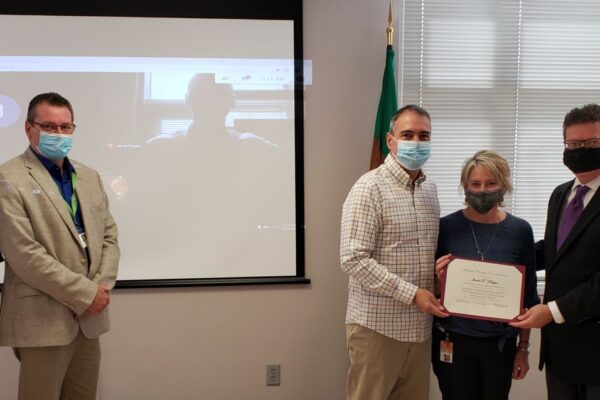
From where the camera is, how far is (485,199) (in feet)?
6.60

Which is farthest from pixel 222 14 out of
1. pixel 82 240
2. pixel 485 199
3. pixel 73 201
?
pixel 485 199

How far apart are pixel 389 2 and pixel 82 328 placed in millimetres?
2452

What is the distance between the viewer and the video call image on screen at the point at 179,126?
9.41 ft

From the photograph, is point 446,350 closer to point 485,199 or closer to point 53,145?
point 485,199

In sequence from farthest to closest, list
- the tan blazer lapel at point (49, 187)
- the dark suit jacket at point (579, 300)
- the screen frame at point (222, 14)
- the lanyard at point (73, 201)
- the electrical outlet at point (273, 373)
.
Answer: the electrical outlet at point (273, 373) → the screen frame at point (222, 14) → the lanyard at point (73, 201) → the tan blazer lapel at point (49, 187) → the dark suit jacket at point (579, 300)

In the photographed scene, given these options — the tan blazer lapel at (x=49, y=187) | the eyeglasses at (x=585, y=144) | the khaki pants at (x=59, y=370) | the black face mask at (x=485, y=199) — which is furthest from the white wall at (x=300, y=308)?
the eyeglasses at (x=585, y=144)

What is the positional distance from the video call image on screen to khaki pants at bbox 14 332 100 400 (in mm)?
776

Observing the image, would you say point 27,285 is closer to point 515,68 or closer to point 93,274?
point 93,274

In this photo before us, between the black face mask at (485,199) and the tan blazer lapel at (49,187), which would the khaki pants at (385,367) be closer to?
the black face mask at (485,199)

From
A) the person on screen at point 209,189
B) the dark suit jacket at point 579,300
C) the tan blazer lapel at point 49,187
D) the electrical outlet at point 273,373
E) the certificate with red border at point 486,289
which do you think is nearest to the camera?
the dark suit jacket at point 579,300

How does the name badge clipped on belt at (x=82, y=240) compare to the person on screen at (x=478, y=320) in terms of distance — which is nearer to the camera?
the person on screen at (x=478, y=320)

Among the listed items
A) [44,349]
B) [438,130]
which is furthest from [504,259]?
[44,349]

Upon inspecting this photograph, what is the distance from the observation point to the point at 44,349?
6.64 ft

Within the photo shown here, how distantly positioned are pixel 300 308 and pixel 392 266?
115cm
